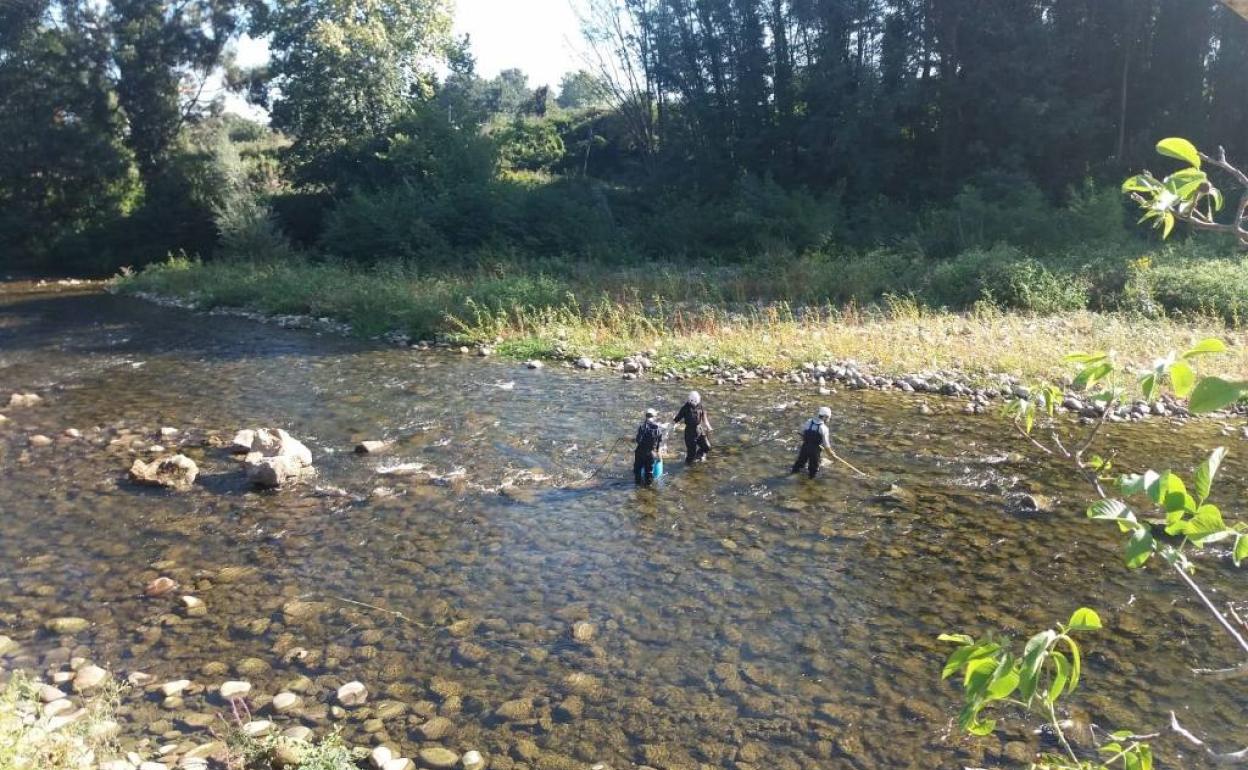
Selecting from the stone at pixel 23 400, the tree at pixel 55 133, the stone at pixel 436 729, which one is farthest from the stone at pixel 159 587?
the tree at pixel 55 133

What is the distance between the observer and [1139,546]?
2.12 meters

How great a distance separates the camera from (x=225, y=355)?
2091cm

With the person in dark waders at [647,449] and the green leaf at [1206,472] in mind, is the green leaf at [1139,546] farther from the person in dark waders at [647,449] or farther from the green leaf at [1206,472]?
the person in dark waders at [647,449]

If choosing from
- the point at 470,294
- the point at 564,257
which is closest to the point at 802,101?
the point at 564,257

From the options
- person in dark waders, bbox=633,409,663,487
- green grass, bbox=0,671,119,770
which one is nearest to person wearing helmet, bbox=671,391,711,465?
person in dark waders, bbox=633,409,663,487

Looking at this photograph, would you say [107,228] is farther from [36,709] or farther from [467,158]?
[36,709]

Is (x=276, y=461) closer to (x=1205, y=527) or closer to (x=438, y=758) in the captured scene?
(x=438, y=758)

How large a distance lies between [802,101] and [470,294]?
63.8 ft

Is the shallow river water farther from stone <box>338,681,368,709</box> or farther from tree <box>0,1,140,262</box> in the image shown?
tree <box>0,1,140,262</box>

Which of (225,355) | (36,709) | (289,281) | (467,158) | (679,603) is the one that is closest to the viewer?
(36,709)

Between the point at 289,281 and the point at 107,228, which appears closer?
the point at 289,281

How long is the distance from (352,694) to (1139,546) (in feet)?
20.0

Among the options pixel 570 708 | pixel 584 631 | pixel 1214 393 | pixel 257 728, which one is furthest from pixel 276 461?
→ pixel 1214 393

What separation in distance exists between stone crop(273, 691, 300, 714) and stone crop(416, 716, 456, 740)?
3.45 ft
